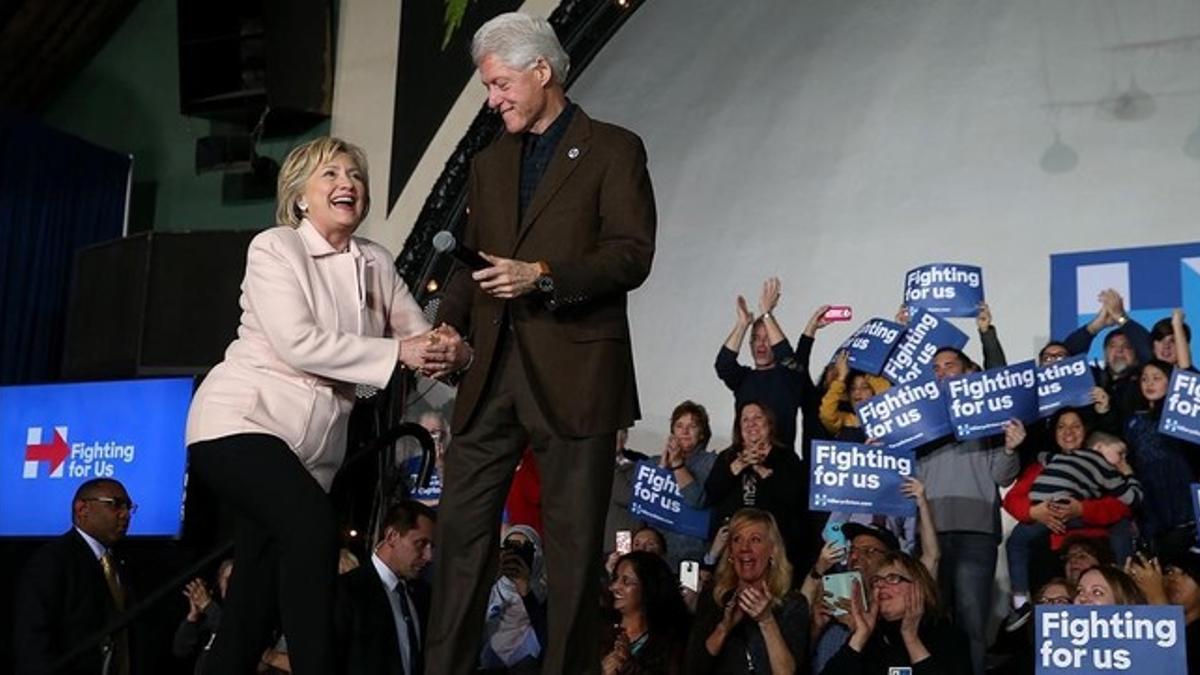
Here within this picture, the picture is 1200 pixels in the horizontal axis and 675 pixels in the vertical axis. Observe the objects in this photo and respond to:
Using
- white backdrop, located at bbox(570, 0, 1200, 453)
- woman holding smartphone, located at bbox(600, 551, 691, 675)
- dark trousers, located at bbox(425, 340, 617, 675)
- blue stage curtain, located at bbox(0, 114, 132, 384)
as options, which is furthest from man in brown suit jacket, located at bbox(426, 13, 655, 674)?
blue stage curtain, located at bbox(0, 114, 132, 384)

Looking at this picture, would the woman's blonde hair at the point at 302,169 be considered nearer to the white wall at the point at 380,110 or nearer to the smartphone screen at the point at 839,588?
the smartphone screen at the point at 839,588

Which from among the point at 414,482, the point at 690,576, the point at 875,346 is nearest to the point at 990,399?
the point at 875,346

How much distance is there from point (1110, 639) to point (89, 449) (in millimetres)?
6124

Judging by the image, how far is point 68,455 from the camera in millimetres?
8938

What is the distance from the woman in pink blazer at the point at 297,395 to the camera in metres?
3.08

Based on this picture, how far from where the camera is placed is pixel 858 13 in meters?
9.59

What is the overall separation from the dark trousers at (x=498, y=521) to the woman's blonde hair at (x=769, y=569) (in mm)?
2276

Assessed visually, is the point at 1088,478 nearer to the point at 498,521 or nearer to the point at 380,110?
the point at 498,521

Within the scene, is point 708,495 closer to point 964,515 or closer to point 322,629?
point 964,515

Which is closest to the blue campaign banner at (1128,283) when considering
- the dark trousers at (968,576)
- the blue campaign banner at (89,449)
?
the dark trousers at (968,576)

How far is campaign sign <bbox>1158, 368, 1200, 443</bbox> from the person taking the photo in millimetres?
6078

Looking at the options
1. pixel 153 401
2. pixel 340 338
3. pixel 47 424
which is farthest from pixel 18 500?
pixel 340 338

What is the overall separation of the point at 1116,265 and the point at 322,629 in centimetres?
618

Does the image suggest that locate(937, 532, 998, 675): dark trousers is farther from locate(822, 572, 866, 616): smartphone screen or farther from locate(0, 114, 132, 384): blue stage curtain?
locate(0, 114, 132, 384): blue stage curtain
